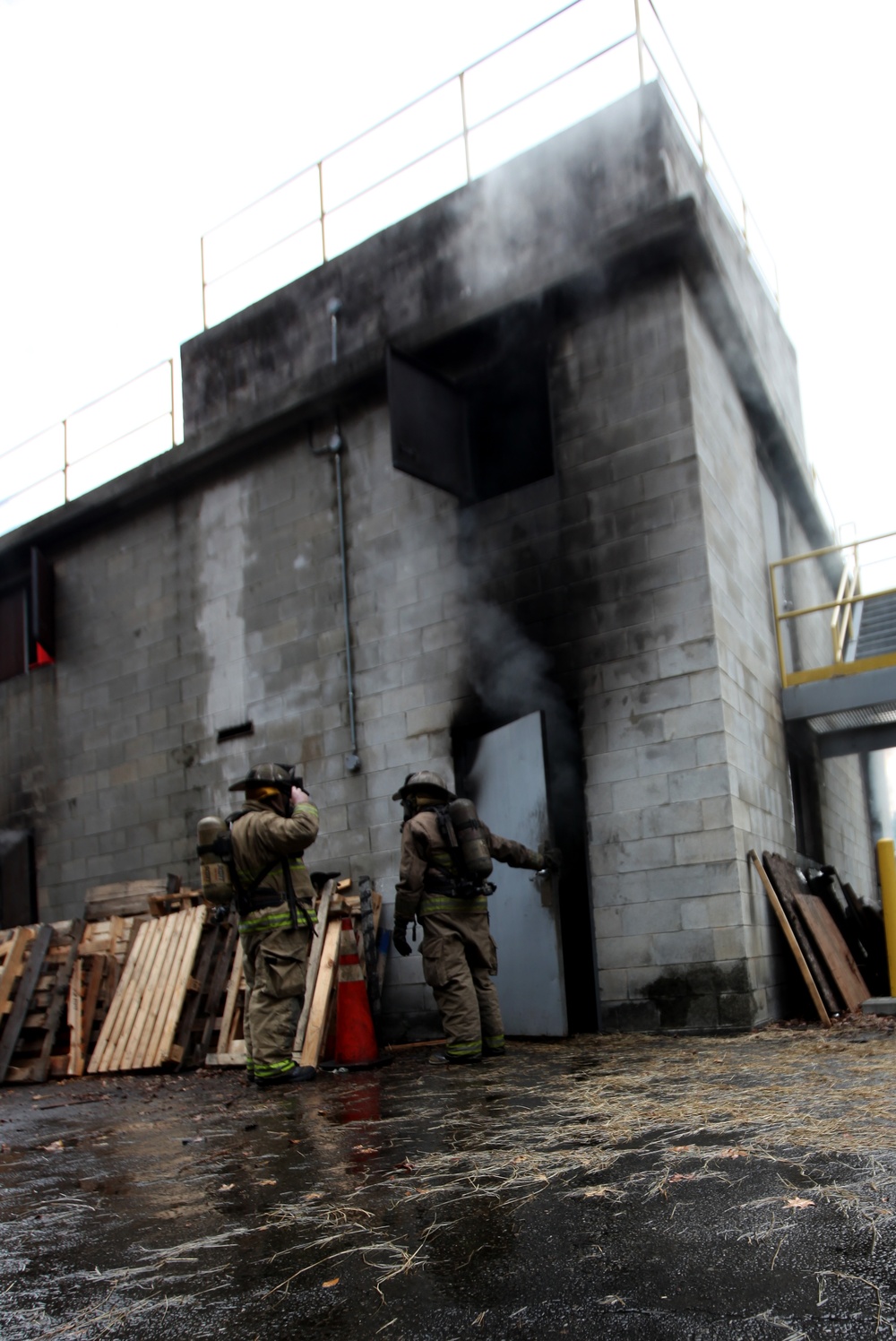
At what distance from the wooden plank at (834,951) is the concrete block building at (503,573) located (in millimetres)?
516

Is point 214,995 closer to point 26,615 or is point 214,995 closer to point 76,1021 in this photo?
point 76,1021

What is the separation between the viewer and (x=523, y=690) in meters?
8.65

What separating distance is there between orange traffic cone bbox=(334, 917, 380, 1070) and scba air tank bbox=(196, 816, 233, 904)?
37.5 inches

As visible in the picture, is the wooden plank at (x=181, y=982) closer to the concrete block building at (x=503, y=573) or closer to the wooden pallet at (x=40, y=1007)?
the wooden pallet at (x=40, y=1007)

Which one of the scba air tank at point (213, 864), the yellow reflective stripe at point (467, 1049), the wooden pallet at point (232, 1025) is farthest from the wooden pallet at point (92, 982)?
the yellow reflective stripe at point (467, 1049)

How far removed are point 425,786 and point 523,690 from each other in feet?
5.13

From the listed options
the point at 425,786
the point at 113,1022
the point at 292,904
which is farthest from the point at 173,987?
the point at 425,786

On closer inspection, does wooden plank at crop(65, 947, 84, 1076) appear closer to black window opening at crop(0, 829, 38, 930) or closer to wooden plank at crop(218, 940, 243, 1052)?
wooden plank at crop(218, 940, 243, 1052)

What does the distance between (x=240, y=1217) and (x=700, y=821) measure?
17.3 ft

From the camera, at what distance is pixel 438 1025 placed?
28.8 feet

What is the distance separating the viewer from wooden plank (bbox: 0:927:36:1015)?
353 inches

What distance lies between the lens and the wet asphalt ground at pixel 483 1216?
211cm

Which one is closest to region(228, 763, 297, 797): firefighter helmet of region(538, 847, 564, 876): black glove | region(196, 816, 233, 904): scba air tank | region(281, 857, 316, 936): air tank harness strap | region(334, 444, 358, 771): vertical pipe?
region(196, 816, 233, 904): scba air tank

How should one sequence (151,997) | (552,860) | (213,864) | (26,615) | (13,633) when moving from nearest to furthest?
(213,864) → (552,860) → (151,997) → (26,615) → (13,633)
